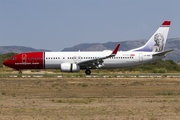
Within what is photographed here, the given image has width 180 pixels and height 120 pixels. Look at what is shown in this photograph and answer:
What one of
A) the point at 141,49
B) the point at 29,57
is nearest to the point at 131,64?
the point at 141,49

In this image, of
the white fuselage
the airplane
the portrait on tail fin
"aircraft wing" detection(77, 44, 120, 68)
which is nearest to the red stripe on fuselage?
the airplane

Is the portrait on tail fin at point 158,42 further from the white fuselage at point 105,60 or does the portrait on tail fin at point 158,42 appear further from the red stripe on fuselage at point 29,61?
the red stripe on fuselage at point 29,61

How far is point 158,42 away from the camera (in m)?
37.4

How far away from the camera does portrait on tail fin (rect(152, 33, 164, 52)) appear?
122ft

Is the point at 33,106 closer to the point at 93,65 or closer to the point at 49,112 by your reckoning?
the point at 49,112

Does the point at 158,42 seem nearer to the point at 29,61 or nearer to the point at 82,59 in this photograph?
the point at 82,59

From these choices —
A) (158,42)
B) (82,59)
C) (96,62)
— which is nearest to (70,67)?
(82,59)

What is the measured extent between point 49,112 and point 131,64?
989 inches

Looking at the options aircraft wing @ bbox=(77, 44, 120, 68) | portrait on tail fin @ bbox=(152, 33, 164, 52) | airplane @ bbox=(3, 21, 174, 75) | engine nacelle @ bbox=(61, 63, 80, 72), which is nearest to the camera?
aircraft wing @ bbox=(77, 44, 120, 68)

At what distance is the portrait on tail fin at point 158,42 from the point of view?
37.3 meters

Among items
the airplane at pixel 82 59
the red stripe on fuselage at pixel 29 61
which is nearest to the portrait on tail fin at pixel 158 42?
the airplane at pixel 82 59

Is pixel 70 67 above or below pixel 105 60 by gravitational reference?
below

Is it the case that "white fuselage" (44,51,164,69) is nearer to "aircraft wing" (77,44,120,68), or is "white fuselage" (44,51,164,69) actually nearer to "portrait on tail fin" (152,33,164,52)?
Answer: "aircraft wing" (77,44,120,68)

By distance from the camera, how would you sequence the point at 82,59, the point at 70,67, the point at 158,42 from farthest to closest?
the point at 158,42, the point at 82,59, the point at 70,67
